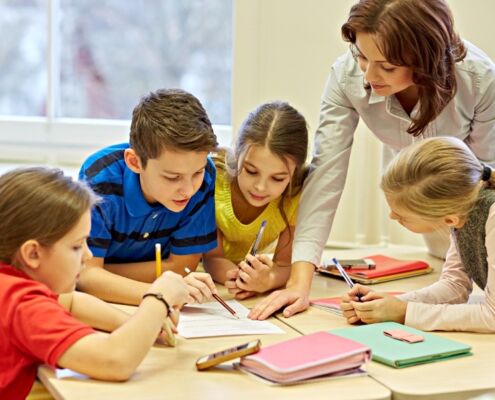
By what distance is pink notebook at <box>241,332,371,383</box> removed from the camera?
1.42 metres

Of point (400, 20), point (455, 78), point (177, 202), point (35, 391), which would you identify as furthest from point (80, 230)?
point (455, 78)

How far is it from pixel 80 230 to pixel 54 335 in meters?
0.20

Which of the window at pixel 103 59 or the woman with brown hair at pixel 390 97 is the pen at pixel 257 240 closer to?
the woman with brown hair at pixel 390 97

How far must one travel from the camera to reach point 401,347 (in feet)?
5.25

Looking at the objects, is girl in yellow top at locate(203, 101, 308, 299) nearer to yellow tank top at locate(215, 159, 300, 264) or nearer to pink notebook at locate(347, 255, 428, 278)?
yellow tank top at locate(215, 159, 300, 264)

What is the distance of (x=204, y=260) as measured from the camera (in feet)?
7.41

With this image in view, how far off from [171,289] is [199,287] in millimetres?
264

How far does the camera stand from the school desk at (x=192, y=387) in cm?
137

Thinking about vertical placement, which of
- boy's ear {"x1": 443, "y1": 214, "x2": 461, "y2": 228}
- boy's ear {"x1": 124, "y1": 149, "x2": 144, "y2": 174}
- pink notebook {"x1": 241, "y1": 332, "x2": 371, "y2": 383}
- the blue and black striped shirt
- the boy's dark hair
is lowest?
pink notebook {"x1": 241, "y1": 332, "x2": 371, "y2": 383}

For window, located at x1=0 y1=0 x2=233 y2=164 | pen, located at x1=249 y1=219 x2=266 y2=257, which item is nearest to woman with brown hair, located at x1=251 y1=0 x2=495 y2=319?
pen, located at x1=249 y1=219 x2=266 y2=257

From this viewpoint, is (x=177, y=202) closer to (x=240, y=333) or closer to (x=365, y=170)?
(x=240, y=333)

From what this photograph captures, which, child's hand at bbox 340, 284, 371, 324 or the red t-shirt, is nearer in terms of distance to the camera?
the red t-shirt

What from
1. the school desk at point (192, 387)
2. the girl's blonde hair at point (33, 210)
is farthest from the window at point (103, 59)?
the school desk at point (192, 387)

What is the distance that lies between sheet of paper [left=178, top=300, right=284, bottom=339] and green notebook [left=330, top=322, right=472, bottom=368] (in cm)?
16
